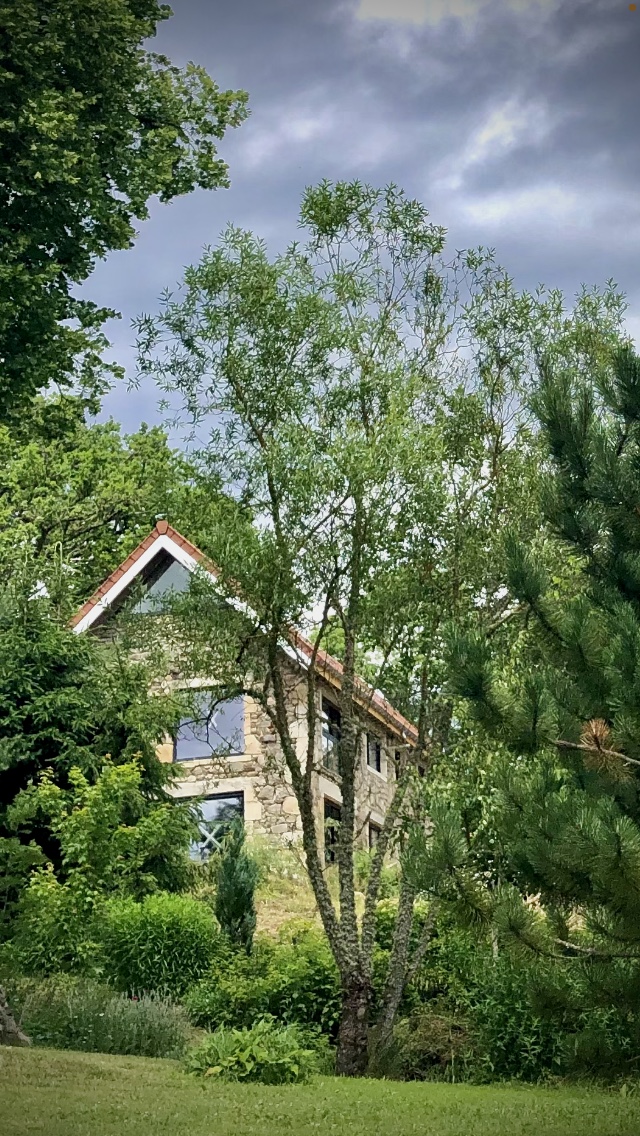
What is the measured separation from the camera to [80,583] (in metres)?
24.8

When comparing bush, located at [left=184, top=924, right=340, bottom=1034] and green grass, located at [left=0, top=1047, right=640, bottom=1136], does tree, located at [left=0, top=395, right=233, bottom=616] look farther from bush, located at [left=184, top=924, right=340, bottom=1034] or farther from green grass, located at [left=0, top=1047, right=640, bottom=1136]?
green grass, located at [left=0, top=1047, right=640, bottom=1136]

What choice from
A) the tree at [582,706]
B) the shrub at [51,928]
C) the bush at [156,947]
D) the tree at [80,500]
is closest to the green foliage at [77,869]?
the shrub at [51,928]

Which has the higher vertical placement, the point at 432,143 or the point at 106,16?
the point at 106,16

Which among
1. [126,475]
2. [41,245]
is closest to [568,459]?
[41,245]

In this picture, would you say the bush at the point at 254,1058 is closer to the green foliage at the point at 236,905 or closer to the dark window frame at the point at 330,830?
the green foliage at the point at 236,905

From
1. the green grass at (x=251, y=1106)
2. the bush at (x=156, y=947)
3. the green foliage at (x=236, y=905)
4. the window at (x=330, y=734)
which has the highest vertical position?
the window at (x=330, y=734)

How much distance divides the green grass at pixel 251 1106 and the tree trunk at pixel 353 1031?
3.32 ft

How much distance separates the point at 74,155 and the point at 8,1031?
7.95 meters

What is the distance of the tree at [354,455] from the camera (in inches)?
427

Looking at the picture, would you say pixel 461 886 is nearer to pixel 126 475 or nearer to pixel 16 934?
pixel 16 934

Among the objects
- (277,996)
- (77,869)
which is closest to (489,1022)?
(277,996)

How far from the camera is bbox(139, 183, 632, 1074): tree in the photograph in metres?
10.8

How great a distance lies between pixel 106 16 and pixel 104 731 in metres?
8.38

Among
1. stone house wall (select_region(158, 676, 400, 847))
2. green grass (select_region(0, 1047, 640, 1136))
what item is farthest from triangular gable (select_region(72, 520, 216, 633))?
green grass (select_region(0, 1047, 640, 1136))
